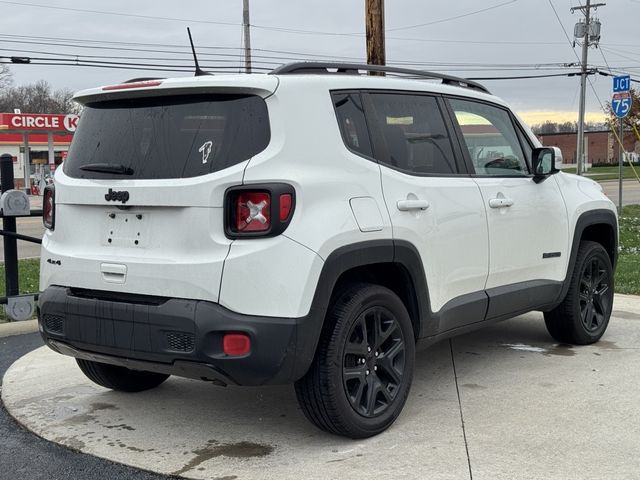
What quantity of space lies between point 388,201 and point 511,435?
1.41 metres

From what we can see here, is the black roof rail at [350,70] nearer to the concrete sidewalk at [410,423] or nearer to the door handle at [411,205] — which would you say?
the door handle at [411,205]

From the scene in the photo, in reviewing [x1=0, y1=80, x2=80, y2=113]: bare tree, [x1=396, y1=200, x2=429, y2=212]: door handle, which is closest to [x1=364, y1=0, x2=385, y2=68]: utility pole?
[x1=396, y1=200, x2=429, y2=212]: door handle

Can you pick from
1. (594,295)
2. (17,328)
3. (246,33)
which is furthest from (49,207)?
(246,33)

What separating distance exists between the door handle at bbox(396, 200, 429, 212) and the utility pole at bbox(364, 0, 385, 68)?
7.09 m

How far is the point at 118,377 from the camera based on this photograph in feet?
16.0

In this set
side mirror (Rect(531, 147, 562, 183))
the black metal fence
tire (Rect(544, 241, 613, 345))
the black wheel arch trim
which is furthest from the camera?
the black metal fence

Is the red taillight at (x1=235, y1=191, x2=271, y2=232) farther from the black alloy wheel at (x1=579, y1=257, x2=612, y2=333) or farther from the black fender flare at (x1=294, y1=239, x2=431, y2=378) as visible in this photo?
the black alloy wheel at (x1=579, y1=257, x2=612, y2=333)

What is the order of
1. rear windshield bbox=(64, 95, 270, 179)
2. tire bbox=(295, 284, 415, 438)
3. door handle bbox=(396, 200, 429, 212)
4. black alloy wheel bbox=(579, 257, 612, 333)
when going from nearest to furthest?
rear windshield bbox=(64, 95, 270, 179), tire bbox=(295, 284, 415, 438), door handle bbox=(396, 200, 429, 212), black alloy wheel bbox=(579, 257, 612, 333)

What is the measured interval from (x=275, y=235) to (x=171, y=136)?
2.60ft

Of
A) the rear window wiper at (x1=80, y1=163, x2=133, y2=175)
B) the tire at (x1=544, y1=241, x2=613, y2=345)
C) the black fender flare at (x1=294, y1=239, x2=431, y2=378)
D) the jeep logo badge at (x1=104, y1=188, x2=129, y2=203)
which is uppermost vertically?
the rear window wiper at (x1=80, y1=163, x2=133, y2=175)

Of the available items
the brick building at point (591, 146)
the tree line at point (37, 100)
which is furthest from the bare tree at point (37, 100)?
the brick building at point (591, 146)

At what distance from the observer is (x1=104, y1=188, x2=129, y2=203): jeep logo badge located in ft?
12.5

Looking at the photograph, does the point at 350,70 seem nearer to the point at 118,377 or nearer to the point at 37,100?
the point at 118,377

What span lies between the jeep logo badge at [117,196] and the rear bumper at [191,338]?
1.57 feet
